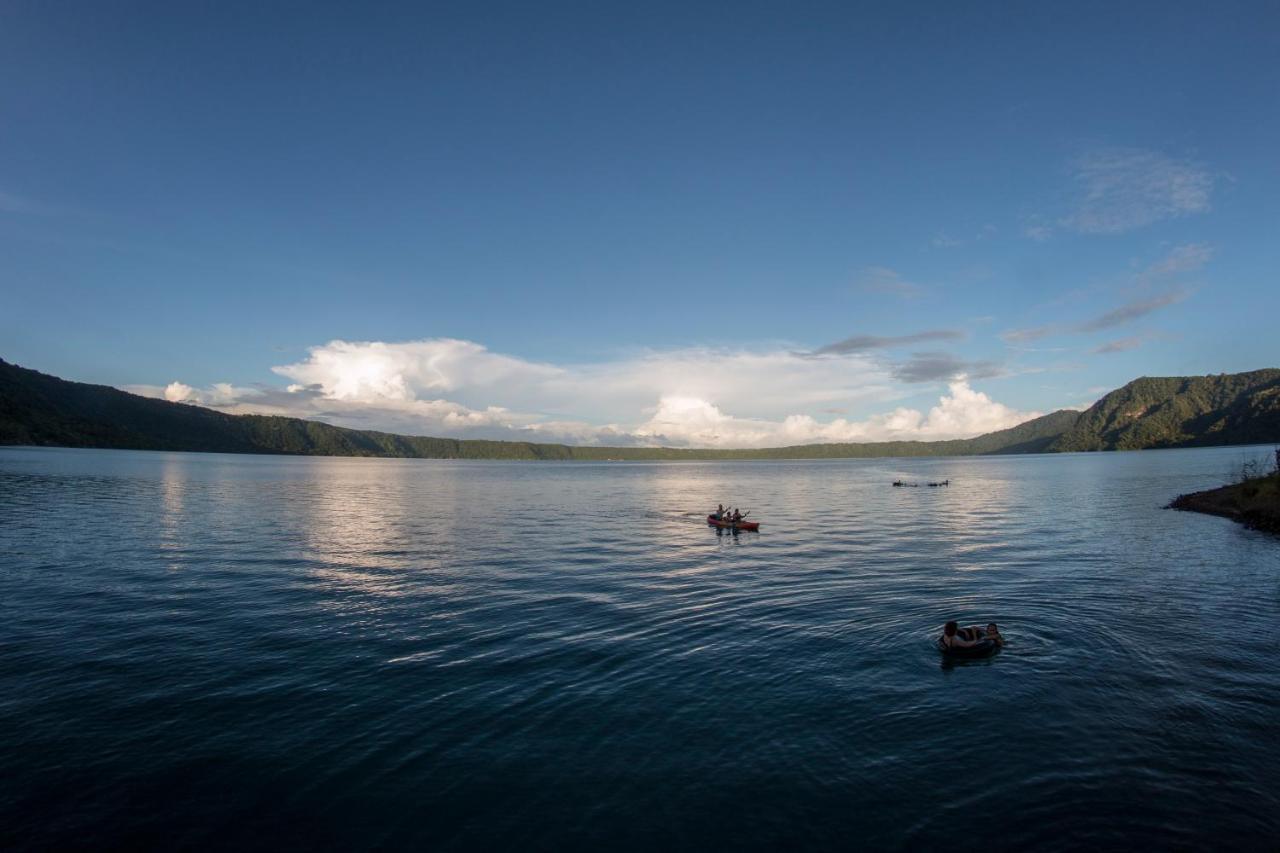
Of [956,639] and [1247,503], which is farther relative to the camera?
[1247,503]

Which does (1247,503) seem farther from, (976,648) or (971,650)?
(971,650)

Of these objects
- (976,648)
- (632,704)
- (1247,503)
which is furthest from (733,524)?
(1247,503)

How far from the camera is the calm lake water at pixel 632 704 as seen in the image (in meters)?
14.0

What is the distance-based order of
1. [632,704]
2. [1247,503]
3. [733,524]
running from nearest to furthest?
1. [632,704]
2. [1247,503]
3. [733,524]

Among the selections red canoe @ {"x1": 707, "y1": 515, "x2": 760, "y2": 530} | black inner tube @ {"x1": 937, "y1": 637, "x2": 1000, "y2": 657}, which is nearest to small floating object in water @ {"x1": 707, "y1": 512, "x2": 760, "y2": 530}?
red canoe @ {"x1": 707, "y1": 515, "x2": 760, "y2": 530}

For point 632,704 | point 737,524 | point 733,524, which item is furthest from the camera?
point 733,524

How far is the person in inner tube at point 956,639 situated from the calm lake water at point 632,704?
2.61 ft

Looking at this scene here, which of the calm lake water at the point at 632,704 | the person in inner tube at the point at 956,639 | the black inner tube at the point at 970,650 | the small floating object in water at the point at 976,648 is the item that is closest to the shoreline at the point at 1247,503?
the calm lake water at the point at 632,704

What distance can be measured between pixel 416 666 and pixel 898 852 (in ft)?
56.0

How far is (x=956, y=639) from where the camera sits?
23828mm

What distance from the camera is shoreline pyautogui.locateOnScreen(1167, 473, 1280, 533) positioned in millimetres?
57531

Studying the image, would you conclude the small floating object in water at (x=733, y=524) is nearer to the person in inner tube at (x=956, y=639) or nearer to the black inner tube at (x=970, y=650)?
the black inner tube at (x=970, y=650)

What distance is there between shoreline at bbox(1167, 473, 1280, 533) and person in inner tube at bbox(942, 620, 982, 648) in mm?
51279

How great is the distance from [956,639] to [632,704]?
12.7 meters
